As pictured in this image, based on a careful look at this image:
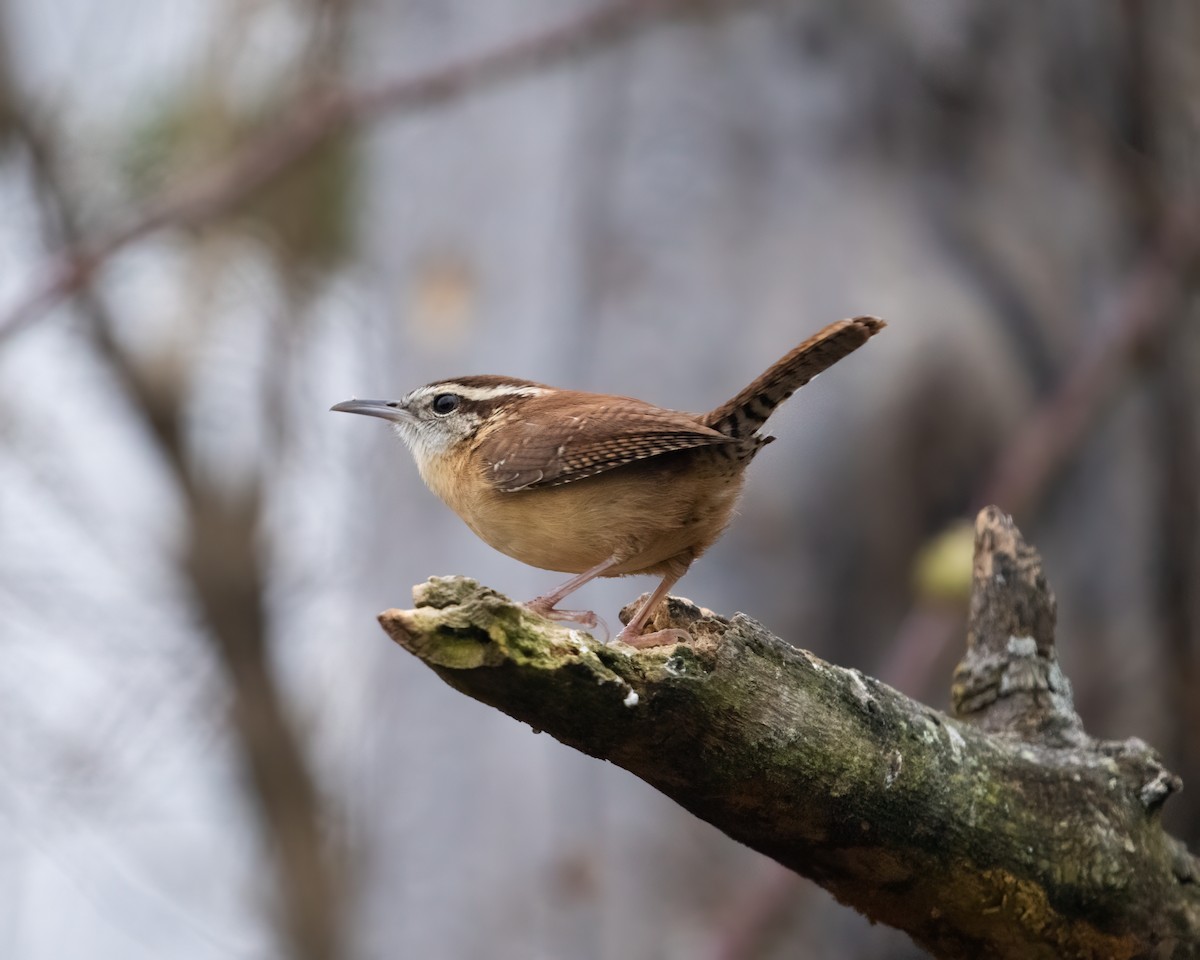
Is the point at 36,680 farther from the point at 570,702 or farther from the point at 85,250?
the point at 570,702

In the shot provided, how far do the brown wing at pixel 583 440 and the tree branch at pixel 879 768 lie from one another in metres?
0.39

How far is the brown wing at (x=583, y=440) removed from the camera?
2.66 metres

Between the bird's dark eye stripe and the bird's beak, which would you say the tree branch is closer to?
the bird's dark eye stripe

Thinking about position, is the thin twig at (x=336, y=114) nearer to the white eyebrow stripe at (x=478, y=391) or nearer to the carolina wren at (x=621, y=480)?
the white eyebrow stripe at (x=478, y=391)

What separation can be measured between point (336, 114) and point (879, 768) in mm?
3131

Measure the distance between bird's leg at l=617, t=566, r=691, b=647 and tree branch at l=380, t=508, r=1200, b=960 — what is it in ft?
0.16

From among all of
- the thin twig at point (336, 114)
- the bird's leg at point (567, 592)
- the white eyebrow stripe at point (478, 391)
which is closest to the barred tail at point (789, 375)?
the bird's leg at point (567, 592)

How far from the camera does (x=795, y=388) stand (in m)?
2.69

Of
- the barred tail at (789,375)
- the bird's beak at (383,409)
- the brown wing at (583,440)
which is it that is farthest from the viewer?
the bird's beak at (383,409)

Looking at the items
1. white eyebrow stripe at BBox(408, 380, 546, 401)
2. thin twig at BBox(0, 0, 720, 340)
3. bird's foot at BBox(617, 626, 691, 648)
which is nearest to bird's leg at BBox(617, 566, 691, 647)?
bird's foot at BBox(617, 626, 691, 648)

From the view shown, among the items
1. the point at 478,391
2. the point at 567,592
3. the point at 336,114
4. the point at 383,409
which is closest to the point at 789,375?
the point at 567,592

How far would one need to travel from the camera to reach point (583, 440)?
9.19 feet

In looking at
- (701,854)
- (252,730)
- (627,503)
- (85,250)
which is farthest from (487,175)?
(252,730)

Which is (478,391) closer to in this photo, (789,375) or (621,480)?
(621,480)
